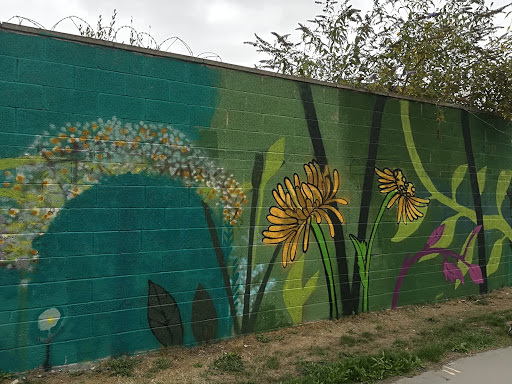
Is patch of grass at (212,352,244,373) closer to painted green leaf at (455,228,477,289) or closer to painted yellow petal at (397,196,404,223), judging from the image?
painted yellow petal at (397,196,404,223)

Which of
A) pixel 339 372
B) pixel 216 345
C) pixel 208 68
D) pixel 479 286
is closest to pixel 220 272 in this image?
pixel 216 345

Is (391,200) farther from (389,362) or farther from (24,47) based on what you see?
(24,47)

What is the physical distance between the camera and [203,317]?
176 inches

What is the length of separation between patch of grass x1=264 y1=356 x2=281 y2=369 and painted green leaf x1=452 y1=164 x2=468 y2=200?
402 centimetres

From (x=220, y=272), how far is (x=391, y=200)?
270cm

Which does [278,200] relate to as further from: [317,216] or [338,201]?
[338,201]

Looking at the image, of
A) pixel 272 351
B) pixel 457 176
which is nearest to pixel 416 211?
pixel 457 176

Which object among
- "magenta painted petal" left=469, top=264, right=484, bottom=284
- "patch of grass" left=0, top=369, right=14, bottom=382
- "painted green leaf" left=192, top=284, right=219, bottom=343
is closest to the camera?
"patch of grass" left=0, top=369, right=14, bottom=382

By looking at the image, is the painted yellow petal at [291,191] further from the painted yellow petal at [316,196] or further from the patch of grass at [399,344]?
the patch of grass at [399,344]

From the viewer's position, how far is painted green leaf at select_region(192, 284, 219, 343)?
4.41 meters

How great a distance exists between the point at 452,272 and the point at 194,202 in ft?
14.4

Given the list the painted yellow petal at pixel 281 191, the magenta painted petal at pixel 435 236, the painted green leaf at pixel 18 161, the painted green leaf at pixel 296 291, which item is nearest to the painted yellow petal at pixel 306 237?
the painted green leaf at pixel 296 291

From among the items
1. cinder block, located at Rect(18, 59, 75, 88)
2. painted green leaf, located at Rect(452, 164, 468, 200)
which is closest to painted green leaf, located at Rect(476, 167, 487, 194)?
painted green leaf, located at Rect(452, 164, 468, 200)

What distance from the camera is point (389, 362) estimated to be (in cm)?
396
